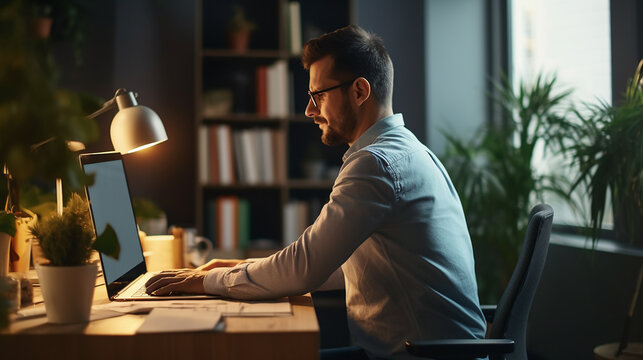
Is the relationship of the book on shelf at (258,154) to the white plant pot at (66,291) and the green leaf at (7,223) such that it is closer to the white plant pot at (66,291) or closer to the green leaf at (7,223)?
the green leaf at (7,223)

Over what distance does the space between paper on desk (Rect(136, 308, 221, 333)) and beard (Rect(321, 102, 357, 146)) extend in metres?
0.66

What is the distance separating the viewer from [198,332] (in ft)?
3.82

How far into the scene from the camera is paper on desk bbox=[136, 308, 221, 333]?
3.84ft

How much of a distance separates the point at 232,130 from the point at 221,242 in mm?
693

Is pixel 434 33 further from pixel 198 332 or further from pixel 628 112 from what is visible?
pixel 198 332

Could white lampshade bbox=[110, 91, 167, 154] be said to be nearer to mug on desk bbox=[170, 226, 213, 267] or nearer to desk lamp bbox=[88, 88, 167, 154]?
desk lamp bbox=[88, 88, 167, 154]

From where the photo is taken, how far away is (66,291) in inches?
48.5

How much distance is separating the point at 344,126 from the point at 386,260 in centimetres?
44

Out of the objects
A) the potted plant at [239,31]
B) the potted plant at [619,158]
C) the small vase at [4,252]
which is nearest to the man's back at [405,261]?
the small vase at [4,252]

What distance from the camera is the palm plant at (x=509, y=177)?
3139 mm

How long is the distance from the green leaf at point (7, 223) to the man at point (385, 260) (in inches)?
13.4

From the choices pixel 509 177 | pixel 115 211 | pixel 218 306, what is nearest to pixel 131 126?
pixel 115 211

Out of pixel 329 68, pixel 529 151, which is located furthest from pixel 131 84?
pixel 329 68

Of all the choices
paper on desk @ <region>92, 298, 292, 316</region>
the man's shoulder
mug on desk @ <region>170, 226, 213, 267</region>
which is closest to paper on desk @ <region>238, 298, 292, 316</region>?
paper on desk @ <region>92, 298, 292, 316</region>
